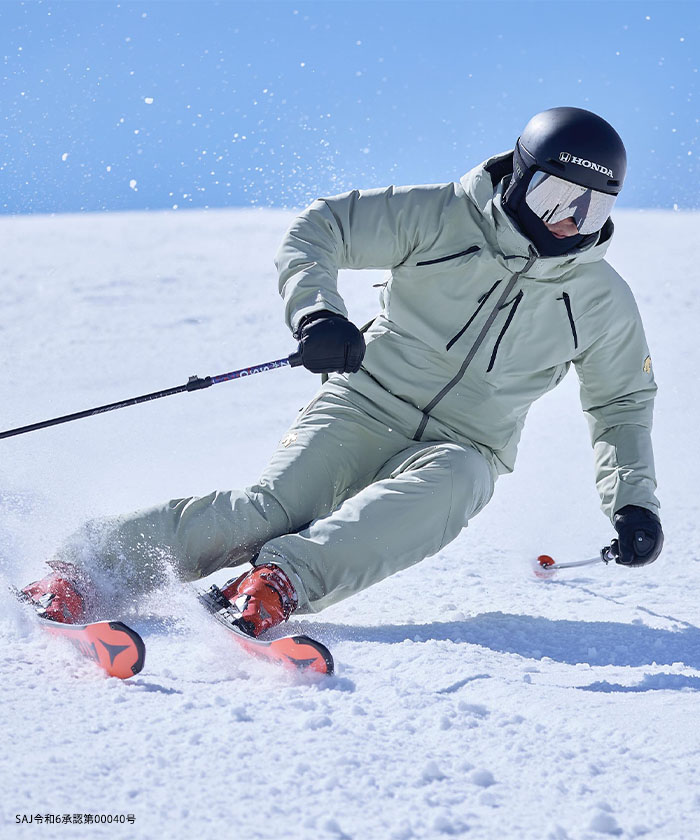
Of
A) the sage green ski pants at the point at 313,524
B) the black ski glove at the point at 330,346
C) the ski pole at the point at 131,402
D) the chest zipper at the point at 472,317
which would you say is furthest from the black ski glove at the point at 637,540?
the ski pole at the point at 131,402

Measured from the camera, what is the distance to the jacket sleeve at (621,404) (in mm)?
3188

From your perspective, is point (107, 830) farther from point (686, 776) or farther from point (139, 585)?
point (139, 585)

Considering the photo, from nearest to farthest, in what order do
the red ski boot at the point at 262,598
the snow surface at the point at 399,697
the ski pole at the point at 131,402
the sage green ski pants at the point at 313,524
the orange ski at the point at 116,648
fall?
the snow surface at the point at 399,697 < the orange ski at the point at 116,648 < the red ski boot at the point at 262,598 < the sage green ski pants at the point at 313,524 < the ski pole at the point at 131,402

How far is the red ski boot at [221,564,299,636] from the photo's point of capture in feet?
7.63

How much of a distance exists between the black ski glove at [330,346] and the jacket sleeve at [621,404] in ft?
3.45

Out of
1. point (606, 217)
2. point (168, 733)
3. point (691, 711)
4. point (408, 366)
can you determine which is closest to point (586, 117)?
point (606, 217)

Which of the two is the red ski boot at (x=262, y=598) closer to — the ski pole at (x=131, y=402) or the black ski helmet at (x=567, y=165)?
the ski pole at (x=131, y=402)

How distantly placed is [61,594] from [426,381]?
4.58 ft

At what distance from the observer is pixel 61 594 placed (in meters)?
2.43

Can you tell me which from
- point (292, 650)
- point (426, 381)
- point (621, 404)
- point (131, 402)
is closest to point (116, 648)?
point (292, 650)

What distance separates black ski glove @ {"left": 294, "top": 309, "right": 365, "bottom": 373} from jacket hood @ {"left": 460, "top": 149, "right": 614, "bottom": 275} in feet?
2.11

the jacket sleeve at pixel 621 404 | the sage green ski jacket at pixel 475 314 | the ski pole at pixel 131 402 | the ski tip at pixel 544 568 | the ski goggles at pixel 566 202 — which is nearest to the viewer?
the ski pole at pixel 131 402

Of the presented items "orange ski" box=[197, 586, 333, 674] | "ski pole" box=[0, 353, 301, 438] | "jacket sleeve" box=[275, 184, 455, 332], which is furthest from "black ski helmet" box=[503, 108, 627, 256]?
"orange ski" box=[197, 586, 333, 674]

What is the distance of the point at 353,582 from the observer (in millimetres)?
2615
